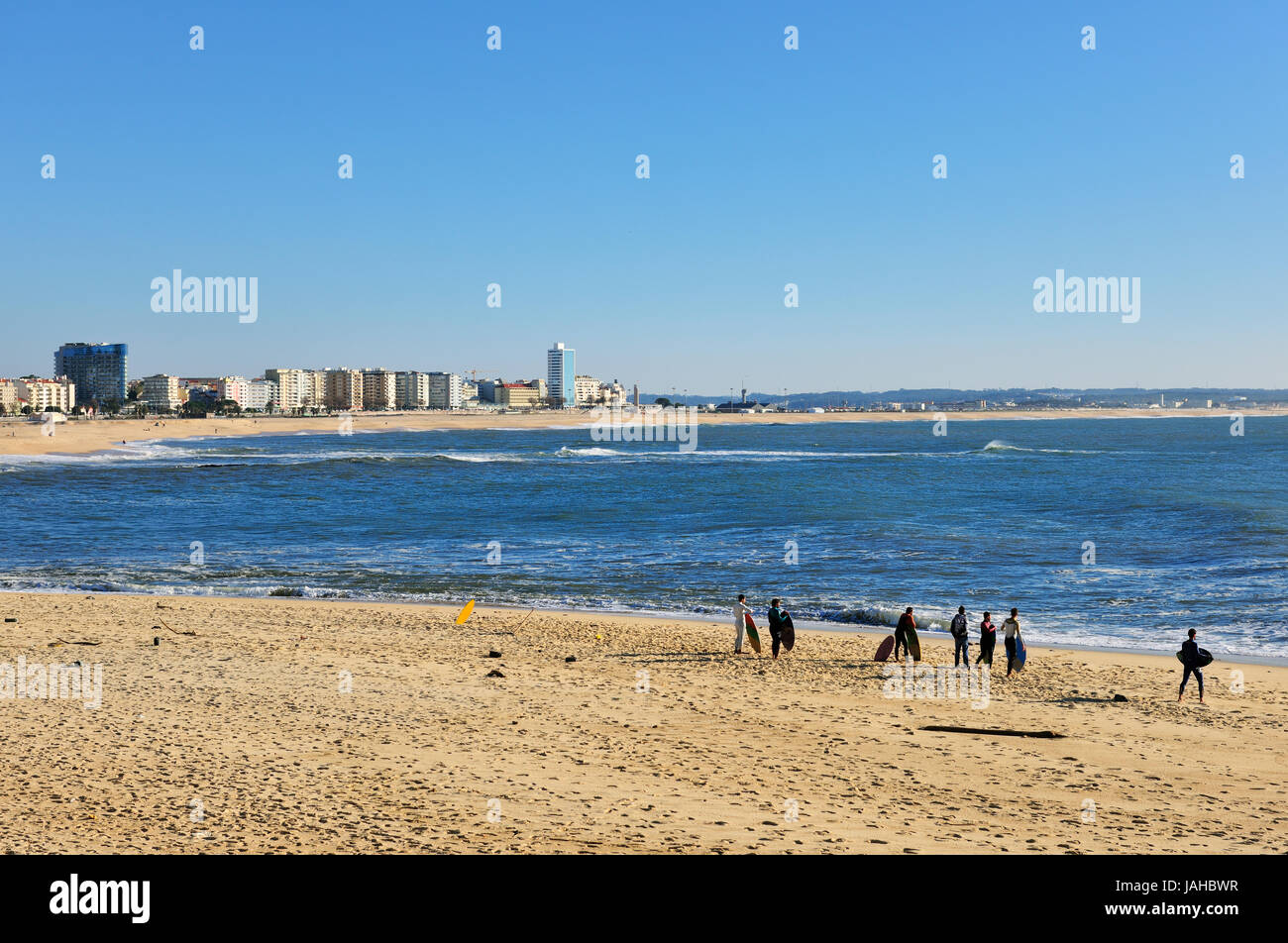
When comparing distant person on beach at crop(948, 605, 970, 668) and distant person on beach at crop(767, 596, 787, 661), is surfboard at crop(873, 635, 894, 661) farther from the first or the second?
distant person on beach at crop(767, 596, 787, 661)

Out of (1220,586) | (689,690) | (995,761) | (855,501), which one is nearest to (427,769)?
(689,690)

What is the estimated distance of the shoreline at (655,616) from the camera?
63.0ft

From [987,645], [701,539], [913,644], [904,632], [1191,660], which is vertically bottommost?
[701,539]

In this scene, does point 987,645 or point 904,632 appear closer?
point 987,645

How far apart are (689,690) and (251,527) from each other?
2919cm

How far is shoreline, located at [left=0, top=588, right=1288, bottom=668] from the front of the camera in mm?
19188

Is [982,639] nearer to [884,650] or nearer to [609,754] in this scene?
[884,650]

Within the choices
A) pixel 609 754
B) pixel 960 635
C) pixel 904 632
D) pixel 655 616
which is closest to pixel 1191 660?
pixel 960 635

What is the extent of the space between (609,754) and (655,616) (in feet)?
37.5

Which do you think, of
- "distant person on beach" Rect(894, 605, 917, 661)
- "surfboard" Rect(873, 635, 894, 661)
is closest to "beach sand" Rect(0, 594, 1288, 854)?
"surfboard" Rect(873, 635, 894, 661)

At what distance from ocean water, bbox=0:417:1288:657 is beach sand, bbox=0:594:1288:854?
636 cm

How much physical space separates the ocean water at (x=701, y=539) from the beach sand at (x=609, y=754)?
6.36 meters

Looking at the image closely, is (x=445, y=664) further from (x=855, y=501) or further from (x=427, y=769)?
(x=855, y=501)

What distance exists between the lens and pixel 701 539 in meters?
36.9
